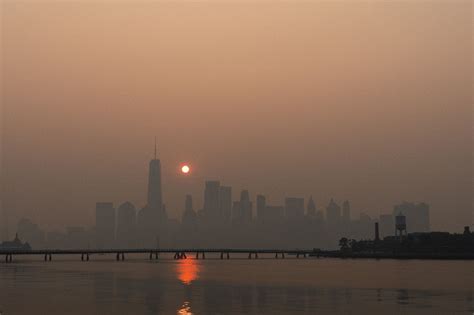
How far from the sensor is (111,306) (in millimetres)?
65125

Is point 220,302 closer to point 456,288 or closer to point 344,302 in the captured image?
point 344,302

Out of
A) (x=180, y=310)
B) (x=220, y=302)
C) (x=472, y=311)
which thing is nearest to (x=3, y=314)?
(x=180, y=310)

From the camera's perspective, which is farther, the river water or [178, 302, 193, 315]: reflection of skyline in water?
the river water

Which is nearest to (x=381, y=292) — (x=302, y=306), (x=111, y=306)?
(x=302, y=306)

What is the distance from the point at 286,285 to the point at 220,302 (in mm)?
27252

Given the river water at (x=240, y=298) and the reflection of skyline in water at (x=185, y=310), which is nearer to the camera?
the reflection of skyline in water at (x=185, y=310)

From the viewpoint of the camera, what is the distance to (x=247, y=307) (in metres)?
64.2

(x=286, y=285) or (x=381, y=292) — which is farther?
(x=286, y=285)

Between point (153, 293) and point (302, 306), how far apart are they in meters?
21.0

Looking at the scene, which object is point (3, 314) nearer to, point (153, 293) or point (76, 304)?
point (76, 304)

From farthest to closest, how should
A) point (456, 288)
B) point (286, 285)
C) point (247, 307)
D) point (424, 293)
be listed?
point (286, 285), point (456, 288), point (424, 293), point (247, 307)

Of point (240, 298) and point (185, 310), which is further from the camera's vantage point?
point (240, 298)

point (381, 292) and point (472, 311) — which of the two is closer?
point (472, 311)

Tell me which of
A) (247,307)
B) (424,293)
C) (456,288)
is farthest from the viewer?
(456,288)
